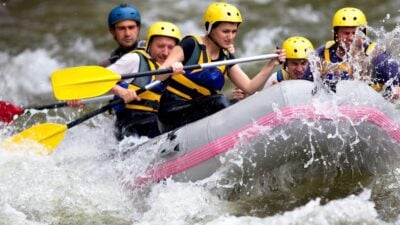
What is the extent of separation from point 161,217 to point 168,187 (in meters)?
0.27

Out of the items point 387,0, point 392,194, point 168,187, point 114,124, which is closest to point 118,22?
point 114,124

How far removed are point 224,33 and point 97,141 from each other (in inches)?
58.7

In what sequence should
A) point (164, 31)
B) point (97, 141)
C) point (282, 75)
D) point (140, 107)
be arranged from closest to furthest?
point (140, 107) → point (164, 31) → point (97, 141) → point (282, 75)

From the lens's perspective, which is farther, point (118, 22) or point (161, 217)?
point (118, 22)

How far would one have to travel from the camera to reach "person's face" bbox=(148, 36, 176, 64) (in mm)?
5930

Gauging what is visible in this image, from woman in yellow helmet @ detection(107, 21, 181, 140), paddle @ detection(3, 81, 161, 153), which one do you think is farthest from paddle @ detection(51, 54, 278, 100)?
paddle @ detection(3, 81, 161, 153)

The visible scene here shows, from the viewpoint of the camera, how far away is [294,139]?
4.75 metres

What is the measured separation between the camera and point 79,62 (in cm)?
1031

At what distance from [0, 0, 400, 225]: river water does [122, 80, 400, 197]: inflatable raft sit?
0.19 meters

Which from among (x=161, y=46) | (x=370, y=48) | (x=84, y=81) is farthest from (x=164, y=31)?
(x=370, y=48)

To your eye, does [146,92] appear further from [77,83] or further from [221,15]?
[221,15]

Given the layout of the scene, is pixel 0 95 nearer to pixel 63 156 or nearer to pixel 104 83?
pixel 63 156

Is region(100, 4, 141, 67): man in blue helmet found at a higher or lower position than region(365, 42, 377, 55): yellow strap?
higher

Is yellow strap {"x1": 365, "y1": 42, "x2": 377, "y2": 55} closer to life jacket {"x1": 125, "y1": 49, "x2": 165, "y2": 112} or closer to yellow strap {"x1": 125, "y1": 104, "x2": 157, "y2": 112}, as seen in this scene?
life jacket {"x1": 125, "y1": 49, "x2": 165, "y2": 112}
